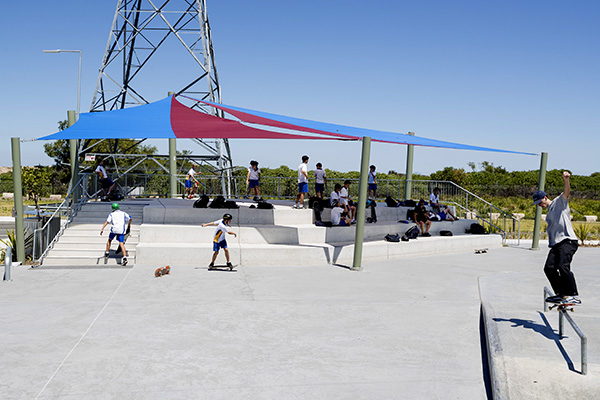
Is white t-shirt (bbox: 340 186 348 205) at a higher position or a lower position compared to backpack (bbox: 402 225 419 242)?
higher

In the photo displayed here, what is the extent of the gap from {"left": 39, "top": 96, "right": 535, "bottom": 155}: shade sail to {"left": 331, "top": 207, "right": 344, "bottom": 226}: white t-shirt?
2265 millimetres

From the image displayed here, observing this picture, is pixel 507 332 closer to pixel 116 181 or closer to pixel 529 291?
pixel 529 291

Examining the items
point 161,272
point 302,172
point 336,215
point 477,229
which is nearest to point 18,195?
point 161,272

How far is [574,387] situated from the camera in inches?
209

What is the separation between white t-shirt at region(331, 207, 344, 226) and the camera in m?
16.0

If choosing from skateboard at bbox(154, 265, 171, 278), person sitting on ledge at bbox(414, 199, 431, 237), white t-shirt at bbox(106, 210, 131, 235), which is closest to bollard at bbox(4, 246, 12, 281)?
white t-shirt at bbox(106, 210, 131, 235)

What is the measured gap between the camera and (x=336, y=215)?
52.5 feet

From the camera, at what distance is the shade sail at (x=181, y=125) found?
1344 cm

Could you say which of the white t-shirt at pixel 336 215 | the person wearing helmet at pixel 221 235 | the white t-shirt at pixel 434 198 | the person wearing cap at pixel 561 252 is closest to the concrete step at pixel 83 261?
the person wearing helmet at pixel 221 235

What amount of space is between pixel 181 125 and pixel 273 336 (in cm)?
825

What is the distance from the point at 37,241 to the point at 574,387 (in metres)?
12.9

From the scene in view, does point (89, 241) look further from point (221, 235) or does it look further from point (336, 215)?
point (336, 215)

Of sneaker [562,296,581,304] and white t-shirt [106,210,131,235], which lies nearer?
sneaker [562,296,581,304]

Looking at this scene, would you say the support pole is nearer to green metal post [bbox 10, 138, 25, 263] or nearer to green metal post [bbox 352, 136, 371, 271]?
green metal post [bbox 10, 138, 25, 263]
